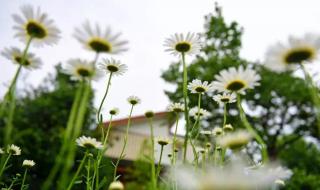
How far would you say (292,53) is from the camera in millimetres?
1165

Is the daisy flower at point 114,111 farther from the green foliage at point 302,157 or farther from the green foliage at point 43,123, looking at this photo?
the green foliage at point 302,157

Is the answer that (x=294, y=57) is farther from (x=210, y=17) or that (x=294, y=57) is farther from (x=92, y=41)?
(x=210, y=17)

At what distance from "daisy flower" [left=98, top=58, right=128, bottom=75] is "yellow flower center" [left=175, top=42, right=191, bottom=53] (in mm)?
243

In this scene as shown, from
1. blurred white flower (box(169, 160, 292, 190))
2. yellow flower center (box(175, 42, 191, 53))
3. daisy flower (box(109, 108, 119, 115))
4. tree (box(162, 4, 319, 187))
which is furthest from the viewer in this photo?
tree (box(162, 4, 319, 187))

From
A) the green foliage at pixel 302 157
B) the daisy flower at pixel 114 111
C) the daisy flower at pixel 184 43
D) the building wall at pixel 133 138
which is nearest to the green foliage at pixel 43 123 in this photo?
the building wall at pixel 133 138

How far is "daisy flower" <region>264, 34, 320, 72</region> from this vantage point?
1133mm

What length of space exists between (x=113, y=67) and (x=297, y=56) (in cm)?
83

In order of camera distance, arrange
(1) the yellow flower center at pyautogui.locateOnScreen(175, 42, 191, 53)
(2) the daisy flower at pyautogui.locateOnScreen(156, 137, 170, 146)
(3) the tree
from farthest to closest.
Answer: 1. (3) the tree
2. (2) the daisy flower at pyautogui.locateOnScreen(156, 137, 170, 146)
3. (1) the yellow flower center at pyautogui.locateOnScreen(175, 42, 191, 53)

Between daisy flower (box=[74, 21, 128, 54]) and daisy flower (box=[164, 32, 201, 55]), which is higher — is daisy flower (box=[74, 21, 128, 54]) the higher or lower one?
the lower one

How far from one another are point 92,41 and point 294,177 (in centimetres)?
1831

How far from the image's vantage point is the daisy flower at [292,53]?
3.72 ft

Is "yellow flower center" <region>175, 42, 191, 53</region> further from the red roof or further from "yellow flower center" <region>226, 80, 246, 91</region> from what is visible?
the red roof

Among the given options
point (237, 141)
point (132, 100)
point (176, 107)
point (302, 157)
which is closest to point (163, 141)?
point (176, 107)

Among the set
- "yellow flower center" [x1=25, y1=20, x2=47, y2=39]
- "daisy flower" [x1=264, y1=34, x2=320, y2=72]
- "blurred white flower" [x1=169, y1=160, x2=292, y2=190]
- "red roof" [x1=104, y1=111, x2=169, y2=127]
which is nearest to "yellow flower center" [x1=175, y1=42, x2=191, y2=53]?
"daisy flower" [x1=264, y1=34, x2=320, y2=72]
